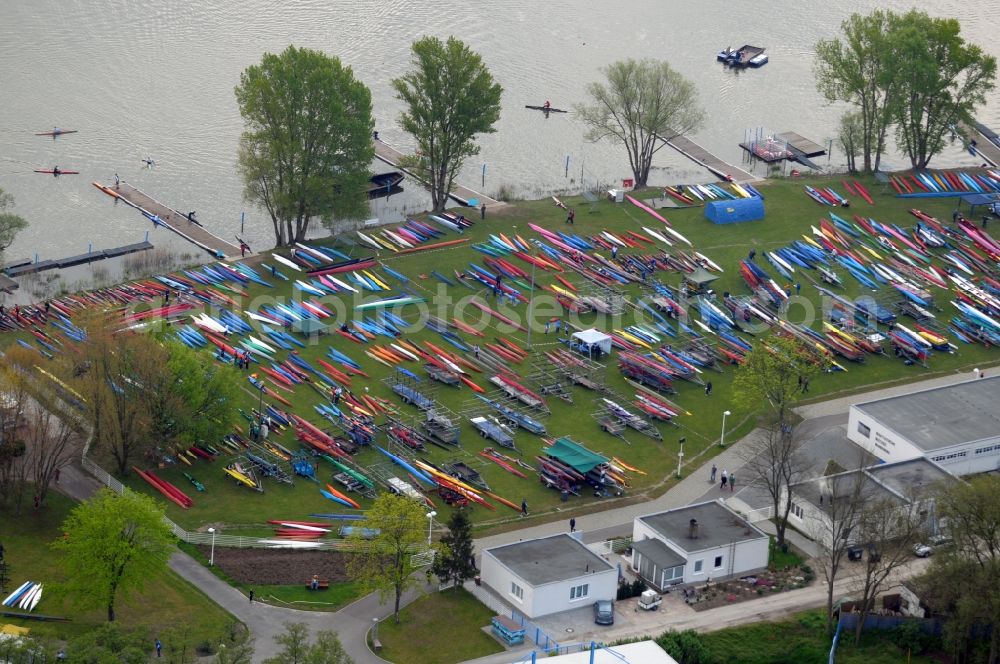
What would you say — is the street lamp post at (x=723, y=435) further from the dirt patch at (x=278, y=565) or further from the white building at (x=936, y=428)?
the dirt patch at (x=278, y=565)

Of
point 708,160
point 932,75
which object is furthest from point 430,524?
point 932,75

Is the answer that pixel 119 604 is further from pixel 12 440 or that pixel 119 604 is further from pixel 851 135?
pixel 851 135

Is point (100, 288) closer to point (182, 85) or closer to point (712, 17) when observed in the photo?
point (182, 85)

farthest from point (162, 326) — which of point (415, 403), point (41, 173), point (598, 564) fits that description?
point (41, 173)

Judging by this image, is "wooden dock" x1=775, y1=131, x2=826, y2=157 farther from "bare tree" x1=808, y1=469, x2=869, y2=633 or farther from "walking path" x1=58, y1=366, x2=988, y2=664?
"bare tree" x1=808, y1=469, x2=869, y2=633

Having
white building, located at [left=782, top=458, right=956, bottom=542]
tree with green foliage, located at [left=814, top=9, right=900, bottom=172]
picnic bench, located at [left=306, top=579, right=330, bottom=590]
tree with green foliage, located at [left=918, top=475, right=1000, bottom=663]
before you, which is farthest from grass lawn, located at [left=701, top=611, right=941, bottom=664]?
tree with green foliage, located at [left=814, top=9, right=900, bottom=172]

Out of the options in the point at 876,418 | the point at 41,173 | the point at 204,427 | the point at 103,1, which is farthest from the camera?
the point at 103,1
